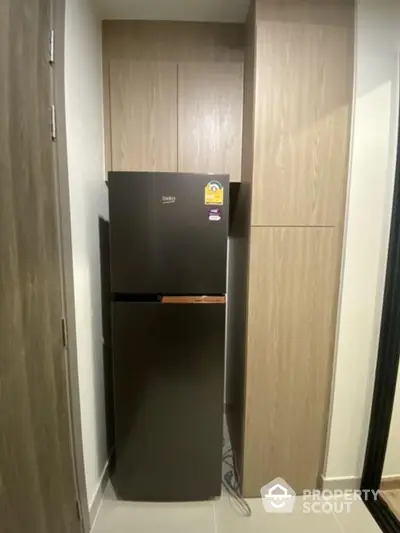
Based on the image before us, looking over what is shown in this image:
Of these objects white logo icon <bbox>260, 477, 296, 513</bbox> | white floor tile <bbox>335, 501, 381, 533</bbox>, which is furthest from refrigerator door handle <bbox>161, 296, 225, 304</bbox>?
white floor tile <bbox>335, 501, 381, 533</bbox>

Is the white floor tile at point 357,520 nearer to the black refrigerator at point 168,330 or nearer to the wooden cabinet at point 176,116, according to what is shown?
the black refrigerator at point 168,330

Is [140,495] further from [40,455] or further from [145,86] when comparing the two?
[145,86]

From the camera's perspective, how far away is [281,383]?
1703 mm

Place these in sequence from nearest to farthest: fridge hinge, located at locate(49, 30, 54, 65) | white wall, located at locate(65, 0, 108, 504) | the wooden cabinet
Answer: fridge hinge, located at locate(49, 30, 54, 65) → white wall, located at locate(65, 0, 108, 504) → the wooden cabinet

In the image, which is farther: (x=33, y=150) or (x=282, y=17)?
(x=282, y=17)

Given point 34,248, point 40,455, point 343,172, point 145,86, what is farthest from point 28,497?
point 145,86

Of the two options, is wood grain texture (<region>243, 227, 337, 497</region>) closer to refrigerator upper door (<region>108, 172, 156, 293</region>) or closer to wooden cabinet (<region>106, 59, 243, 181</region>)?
refrigerator upper door (<region>108, 172, 156, 293</region>)

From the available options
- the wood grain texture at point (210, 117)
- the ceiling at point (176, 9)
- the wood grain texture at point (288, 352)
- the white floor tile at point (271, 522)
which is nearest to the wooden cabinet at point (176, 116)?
the wood grain texture at point (210, 117)

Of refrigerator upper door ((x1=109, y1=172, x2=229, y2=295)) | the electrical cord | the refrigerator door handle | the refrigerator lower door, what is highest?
refrigerator upper door ((x1=109, y1=172, x2=229, y2=295))

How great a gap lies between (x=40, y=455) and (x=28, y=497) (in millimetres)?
118

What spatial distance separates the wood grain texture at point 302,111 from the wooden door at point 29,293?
36.7 inches

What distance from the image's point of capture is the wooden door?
89 cm

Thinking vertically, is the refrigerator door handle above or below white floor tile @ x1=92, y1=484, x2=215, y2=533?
above

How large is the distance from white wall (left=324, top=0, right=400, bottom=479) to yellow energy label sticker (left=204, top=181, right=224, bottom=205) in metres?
0.65
